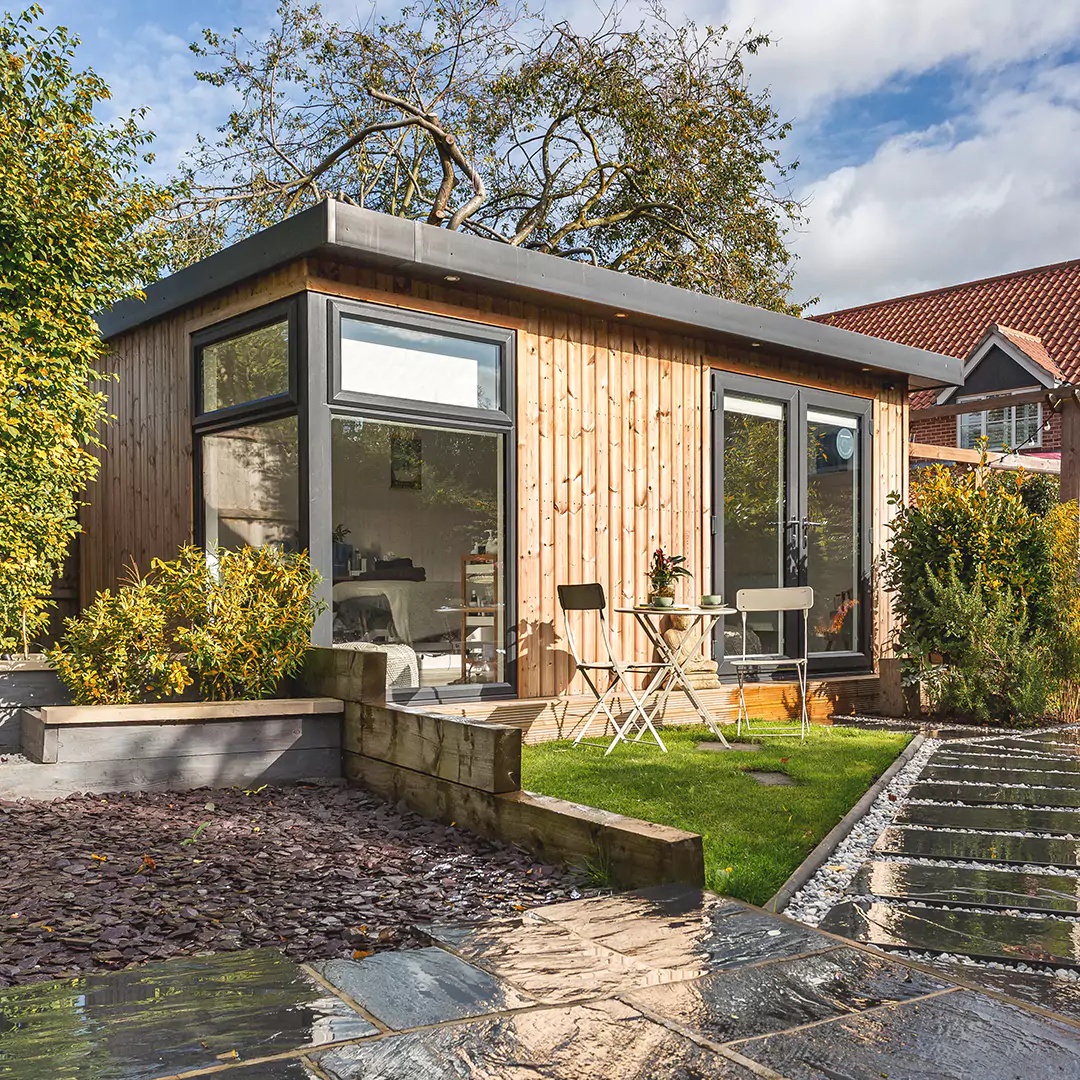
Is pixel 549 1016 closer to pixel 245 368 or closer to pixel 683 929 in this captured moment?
pixel 683 929

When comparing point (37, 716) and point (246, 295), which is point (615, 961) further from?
point (246, 295)

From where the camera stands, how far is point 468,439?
6492mm

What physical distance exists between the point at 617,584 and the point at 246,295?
2.95 metres

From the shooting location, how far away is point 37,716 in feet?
13.5

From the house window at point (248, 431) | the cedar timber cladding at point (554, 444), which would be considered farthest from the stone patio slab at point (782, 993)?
the cedar timber cladding at point (554, 444)

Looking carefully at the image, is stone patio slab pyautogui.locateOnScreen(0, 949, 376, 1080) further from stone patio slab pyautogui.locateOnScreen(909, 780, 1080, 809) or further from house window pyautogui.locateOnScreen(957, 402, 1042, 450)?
house window pyautogui.locateOnScreen(957, 402, 1042, 450)

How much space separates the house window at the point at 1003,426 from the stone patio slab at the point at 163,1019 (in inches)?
662

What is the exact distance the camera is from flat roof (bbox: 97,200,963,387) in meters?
5.16

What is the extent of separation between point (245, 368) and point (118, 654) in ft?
6.75

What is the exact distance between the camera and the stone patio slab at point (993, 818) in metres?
3.98

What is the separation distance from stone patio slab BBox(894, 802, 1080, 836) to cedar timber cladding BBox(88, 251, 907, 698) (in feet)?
8.51

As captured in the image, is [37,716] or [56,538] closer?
[37,716]

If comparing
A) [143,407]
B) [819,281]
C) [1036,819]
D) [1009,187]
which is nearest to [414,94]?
[819,281]

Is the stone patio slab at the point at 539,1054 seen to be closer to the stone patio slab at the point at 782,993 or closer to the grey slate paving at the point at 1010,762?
the stone patio slab at the point at 782,993
